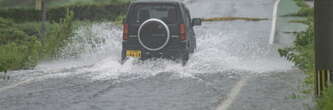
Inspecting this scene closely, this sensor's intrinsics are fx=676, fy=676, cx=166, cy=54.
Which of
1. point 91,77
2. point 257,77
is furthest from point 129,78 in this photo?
point 257,77

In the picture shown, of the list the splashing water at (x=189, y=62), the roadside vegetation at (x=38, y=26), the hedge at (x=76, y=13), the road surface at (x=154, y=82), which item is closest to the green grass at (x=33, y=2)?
the roadside vegetation at (x=38, y=26)

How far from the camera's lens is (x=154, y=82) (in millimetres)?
14547

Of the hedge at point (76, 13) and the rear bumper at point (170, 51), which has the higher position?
the hedge at point (76, 13)

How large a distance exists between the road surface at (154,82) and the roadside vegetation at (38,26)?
1.42ft

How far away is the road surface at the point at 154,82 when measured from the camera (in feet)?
39.3

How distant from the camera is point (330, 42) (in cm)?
1090

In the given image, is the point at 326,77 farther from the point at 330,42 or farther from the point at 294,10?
the point at 294,10

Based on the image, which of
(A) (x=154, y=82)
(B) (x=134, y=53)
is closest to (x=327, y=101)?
(A) (x=154, y=82)

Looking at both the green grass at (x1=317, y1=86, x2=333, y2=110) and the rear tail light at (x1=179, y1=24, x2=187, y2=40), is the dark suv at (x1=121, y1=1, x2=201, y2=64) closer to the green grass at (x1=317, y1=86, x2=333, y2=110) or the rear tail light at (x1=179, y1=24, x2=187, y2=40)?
the rear tail light at (x1=179, y1=24, x2=187, y2=40)

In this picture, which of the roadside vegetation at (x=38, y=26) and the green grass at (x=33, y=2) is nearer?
the roadside vegetation at (x=38, y=26)

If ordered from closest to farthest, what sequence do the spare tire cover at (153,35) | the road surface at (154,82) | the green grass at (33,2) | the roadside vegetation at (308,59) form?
the roadside vegetation at (308,59)
the road surface at (154,82)
the spare tire cover at (153,35)
the green grass at (33,2)

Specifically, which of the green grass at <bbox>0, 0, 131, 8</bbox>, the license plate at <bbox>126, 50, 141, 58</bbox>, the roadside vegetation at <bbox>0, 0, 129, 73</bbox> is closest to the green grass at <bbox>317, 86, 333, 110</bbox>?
the license plate at <bbox>126, 50, 141, 58</bbox>

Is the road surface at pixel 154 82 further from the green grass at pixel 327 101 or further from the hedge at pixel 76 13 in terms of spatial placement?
the hedge at pixel 76 13

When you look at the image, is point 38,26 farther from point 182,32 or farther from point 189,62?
point 182,32
